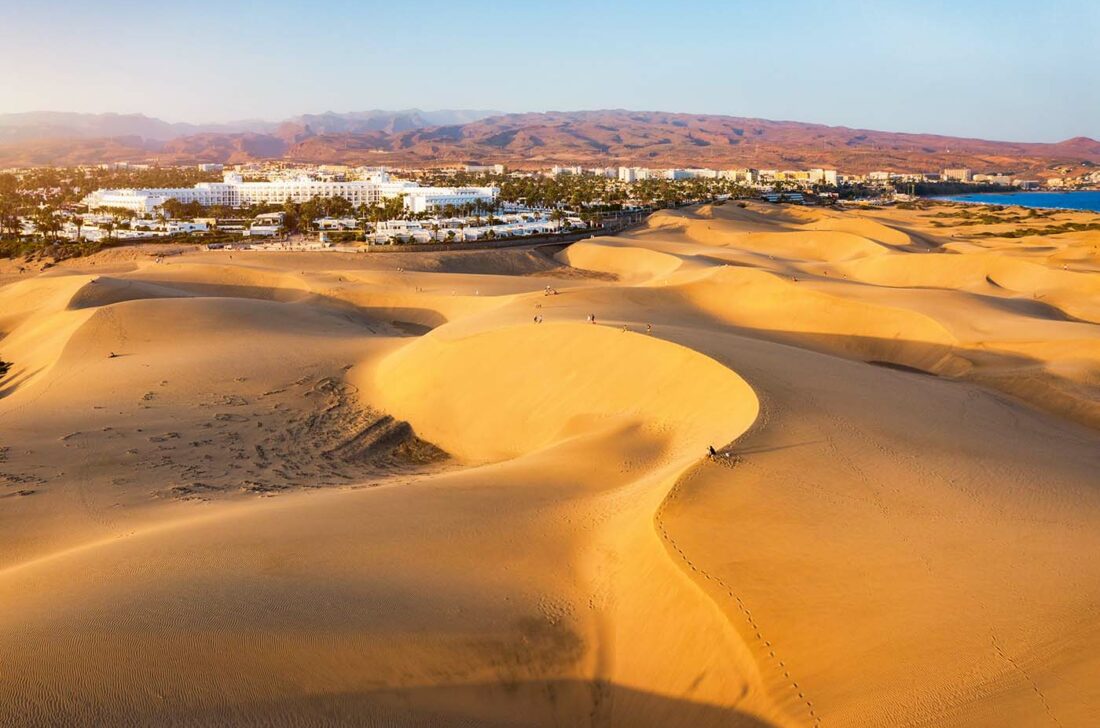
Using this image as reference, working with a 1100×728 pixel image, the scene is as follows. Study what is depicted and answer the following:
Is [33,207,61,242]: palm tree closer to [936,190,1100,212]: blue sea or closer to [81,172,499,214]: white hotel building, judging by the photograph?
[81,172,499,214]: white hotel building

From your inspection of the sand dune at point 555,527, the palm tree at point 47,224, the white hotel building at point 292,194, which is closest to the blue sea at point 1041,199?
the white hotel building at point 292,194

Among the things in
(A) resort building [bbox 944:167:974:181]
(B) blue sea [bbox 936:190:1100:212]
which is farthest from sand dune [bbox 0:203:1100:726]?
(A) resort building [bbox 944:167:974:181]

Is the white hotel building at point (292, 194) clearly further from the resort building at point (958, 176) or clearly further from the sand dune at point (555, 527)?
the resort building at point (958, 176)

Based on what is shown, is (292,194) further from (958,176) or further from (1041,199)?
(958,176)

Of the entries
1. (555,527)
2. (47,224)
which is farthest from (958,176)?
(555,527)

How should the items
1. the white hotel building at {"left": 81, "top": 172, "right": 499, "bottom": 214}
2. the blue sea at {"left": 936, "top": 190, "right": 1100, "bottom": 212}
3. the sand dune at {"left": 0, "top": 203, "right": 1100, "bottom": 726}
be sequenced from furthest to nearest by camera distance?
Result: the blue sea at {"left": 936, "top": 190, "right": 1100, "bottom": 212} < the white hotel building at {"left": 81, "top": 172, "right": 499, "bottom": 214} < the sand dune at {"left": 0, "top": 203, "right": 1100, "bottom": 726}

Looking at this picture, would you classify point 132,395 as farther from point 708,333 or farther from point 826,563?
point 826,563
